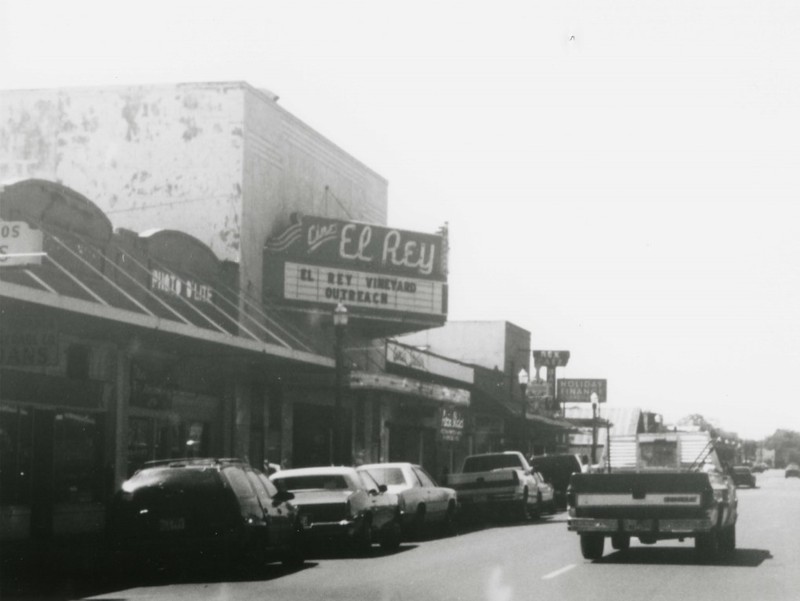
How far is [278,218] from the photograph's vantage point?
3472cm

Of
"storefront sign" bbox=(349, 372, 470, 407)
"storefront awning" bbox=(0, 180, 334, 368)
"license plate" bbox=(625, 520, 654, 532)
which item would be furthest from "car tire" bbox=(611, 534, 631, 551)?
"storefront sign" bbox=(349, 372, 470, 407)

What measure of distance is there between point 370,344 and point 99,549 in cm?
2024

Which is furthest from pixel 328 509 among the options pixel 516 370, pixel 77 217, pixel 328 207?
pixel 516 370

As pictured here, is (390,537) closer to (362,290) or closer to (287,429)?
(287,429)

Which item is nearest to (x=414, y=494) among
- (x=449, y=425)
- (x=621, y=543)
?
(x=621, y=543)

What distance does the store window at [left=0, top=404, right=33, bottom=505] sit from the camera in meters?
23.0

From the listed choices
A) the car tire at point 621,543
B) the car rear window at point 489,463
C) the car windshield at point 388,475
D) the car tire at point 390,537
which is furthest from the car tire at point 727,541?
the car rear window at point 489,463

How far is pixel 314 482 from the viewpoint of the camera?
21.4m

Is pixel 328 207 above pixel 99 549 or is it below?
above

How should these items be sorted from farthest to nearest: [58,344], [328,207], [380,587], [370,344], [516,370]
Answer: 1. [516,370]
2. [370,344]
3. [328,207]
4. [58,344]
5. [380,587]

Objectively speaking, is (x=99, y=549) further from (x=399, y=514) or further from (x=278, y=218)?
(x=278, y=218)

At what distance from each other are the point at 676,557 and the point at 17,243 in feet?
35.7

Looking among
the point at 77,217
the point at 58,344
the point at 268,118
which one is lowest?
the point at 58,344

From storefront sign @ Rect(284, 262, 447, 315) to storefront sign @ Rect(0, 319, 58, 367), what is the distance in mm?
12043
